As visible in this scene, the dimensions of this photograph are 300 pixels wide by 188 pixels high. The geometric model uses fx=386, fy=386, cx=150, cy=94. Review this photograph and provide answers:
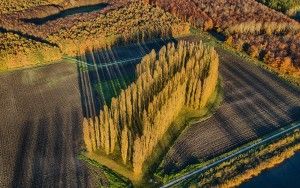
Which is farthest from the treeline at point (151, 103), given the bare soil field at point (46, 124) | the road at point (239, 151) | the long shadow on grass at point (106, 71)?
the road at point (239, 151)

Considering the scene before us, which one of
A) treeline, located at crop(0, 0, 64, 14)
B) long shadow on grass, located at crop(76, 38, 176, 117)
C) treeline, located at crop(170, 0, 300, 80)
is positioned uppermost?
treeline, located at crop(0, 0, 64, 14)

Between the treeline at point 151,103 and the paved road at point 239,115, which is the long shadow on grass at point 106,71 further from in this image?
the paved road at point 239,115

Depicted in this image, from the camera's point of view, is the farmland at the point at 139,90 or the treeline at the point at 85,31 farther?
the treeline at the point at 85,31

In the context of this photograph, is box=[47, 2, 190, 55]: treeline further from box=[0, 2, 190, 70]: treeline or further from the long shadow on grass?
the long shadow on grass

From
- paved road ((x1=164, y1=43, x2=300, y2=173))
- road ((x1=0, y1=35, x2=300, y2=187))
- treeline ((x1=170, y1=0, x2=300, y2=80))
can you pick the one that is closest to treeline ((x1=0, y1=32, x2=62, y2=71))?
road ((x1=0, y1=35, x2=300, y2=187))

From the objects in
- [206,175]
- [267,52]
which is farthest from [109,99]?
[267,52]
